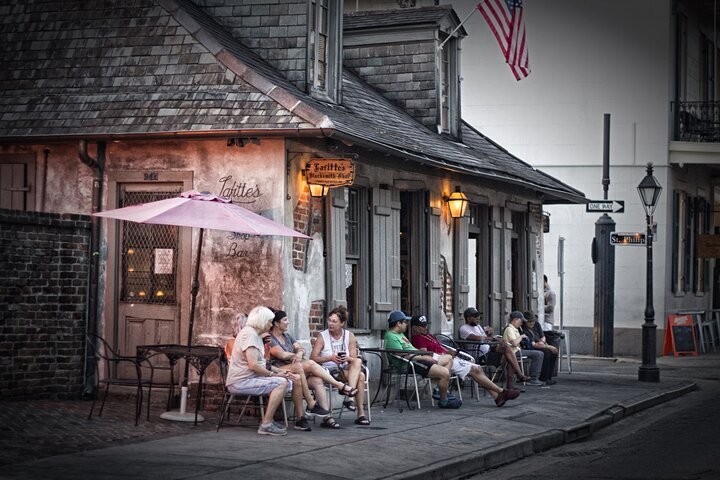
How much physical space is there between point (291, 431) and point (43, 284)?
3.71 metres

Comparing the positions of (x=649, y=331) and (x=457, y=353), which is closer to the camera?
(x=457, y=353)

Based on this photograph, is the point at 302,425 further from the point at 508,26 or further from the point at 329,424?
the point at 508,26

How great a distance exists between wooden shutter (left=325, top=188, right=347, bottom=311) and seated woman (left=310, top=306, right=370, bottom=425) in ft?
2.68

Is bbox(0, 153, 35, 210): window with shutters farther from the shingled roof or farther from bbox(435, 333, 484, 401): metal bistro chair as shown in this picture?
bbox(435, 333, 484, 401): metal bistro chair

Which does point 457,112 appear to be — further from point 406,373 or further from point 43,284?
point 43,284

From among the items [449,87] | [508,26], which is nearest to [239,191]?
[449,87]

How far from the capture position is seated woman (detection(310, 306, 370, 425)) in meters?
13.5

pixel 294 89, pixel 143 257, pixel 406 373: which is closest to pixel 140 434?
pixel 143 257

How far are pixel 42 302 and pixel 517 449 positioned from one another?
226 inches

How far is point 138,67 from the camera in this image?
1480 centimetres

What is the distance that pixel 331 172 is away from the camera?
46.0ft

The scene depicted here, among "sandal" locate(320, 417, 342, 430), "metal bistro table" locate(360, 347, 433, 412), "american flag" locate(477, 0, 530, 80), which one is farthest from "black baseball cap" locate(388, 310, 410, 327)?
"american flag" locate(477, 0, 530, 80)

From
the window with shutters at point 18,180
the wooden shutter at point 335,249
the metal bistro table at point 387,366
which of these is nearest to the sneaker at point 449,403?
the metal bistro table at point 387,366

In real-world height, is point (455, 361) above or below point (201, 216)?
below
